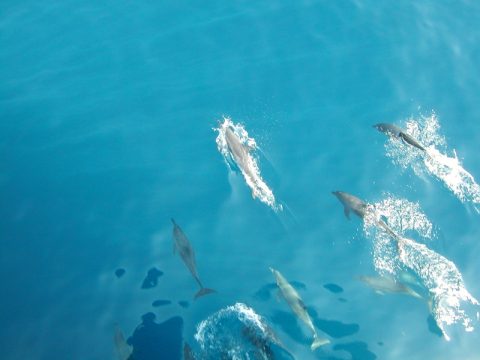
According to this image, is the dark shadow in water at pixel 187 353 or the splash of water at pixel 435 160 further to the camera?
the splash of water at pixel 435 160

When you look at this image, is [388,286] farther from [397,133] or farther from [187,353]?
[187,353]

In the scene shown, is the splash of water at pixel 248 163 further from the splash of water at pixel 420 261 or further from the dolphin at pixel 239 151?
the splash of water at pixel 420 261

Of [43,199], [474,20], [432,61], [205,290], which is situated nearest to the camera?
[205,290]

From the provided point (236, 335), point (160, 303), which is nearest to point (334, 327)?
point (236, 335)

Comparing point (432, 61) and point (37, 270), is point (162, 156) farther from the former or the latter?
point (432, 61)

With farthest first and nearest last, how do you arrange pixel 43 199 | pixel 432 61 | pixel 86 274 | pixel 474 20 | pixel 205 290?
pixel 474 20
pixel 432 61
pixel 43 199
pixel 86 274
pixel 205 290

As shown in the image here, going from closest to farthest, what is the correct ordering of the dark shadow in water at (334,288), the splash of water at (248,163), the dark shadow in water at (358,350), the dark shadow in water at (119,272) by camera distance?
the dark shadow in water at (358,350) < the dark shadow in water at (334,288) < the dark shadow in water at (119,272) < the splash of water at (248,163)

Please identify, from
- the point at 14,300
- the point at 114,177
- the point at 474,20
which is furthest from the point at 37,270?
the point at 474,20

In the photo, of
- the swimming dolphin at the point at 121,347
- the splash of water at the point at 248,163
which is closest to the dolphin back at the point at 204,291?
the swimming dolphin at the point at 121,347
